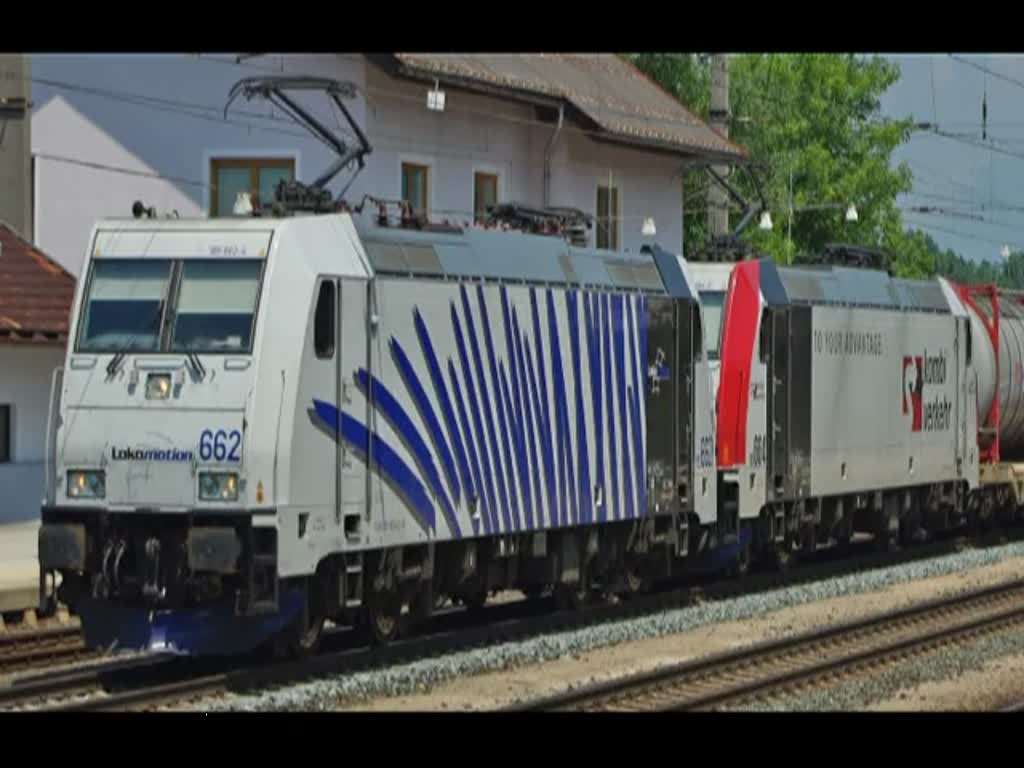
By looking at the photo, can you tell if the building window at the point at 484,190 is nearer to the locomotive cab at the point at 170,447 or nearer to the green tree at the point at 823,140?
the locomotive cab at the point at 170,447

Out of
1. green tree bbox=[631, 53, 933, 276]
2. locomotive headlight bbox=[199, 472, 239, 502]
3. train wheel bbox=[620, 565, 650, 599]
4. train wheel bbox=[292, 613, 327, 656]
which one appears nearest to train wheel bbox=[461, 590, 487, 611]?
train wheel bbox=[620, 565, 650, 599]

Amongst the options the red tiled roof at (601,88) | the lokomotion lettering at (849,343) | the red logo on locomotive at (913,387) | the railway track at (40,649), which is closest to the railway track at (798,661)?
the lokomotion lettering at (849,343)

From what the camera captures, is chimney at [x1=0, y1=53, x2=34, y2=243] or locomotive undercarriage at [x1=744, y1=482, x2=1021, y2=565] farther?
chimney at [x1=0, y1=53, x2=34, y2=243]

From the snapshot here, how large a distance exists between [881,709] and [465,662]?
3568 millimetres

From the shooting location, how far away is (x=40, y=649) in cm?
1723

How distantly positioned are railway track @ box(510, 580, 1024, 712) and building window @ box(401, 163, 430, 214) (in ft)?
43.0

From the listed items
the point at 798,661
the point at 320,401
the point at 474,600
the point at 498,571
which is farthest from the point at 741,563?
the point at 320,401

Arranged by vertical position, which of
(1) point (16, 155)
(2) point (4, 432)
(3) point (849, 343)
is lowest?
(2) point (4, 432)

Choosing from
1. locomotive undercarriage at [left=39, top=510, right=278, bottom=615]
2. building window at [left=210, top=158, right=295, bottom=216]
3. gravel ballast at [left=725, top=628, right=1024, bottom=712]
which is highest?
building window at [left=210, top=158, right=295, bottom=216]

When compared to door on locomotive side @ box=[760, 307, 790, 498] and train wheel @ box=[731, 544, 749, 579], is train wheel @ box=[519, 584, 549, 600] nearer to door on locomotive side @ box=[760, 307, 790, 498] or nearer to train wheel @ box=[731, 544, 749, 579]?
train wheel @ box=[731, 544, 749, 579]

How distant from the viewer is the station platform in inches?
769

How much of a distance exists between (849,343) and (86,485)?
1289 cm

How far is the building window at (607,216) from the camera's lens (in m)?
37.7

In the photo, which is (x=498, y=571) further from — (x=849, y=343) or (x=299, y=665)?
(x=849, y=343)
